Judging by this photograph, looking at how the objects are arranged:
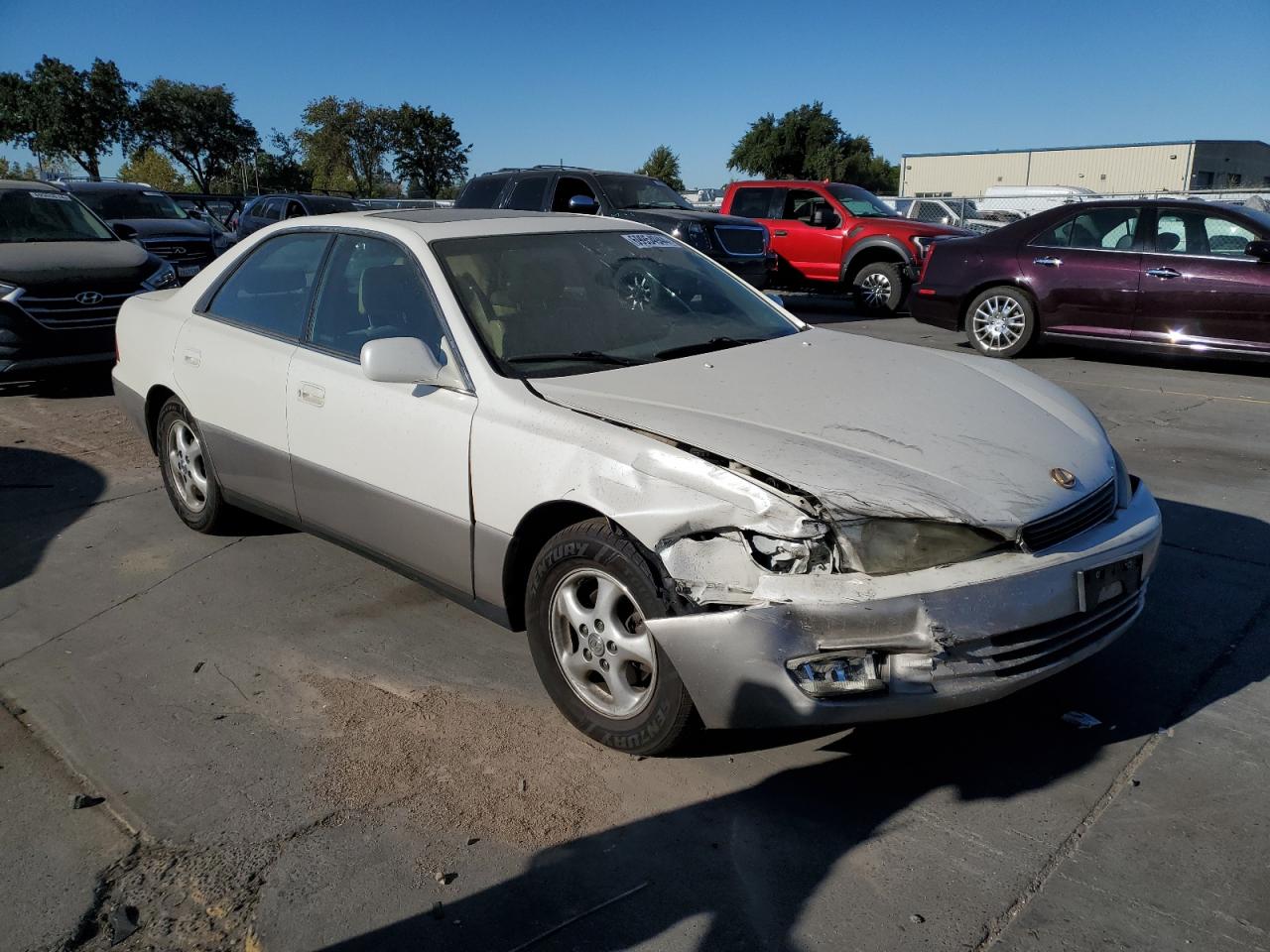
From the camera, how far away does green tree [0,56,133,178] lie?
45344 mm

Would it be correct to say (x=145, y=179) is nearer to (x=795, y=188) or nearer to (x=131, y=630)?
(x=795, y=188)

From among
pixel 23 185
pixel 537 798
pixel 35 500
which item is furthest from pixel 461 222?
pixel 23 185

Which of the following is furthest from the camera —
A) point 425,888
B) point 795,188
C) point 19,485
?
point 795,188

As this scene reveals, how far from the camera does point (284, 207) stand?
2036 centimetres

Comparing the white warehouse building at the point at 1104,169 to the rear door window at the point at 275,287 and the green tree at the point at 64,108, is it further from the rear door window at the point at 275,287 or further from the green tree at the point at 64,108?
the rear door window at the point at 275,287

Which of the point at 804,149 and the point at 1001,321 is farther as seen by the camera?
the point at 804,149

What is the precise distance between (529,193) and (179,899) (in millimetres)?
11186

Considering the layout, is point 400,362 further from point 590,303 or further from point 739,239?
point 739,239

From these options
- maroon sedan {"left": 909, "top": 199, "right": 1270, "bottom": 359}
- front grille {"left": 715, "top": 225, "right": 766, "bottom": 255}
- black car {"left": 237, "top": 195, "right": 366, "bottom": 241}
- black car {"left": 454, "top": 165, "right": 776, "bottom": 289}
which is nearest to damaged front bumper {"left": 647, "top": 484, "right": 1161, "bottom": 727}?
maroon sedan {"left": 909, "top": 199, "right": 1270, "bottom": 359}

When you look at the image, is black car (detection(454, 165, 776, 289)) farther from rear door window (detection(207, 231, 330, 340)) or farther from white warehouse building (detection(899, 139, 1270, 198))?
white warehouse building (detection(899, 139, 1270, 198))

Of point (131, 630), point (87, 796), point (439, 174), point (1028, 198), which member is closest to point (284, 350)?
point (131, 630)

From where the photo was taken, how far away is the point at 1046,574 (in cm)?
280

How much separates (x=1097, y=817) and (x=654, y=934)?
4.29 ft

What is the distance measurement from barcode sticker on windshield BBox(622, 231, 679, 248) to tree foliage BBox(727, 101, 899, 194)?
59133 mm
